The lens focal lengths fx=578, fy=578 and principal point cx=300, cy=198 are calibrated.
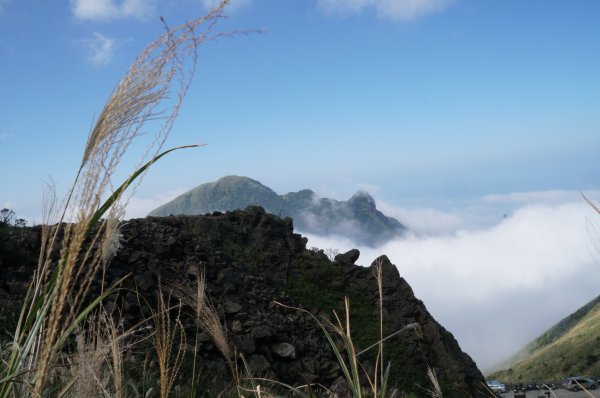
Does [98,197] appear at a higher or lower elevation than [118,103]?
lower

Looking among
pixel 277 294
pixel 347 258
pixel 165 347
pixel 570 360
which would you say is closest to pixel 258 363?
pixel 277 294

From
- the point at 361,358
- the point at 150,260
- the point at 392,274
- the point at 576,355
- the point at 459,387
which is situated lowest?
the point at 576,355

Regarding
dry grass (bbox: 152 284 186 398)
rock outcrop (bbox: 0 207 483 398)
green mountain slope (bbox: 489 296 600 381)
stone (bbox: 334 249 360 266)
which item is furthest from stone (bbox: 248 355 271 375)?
green mountain slope (bbox: 489 296 600 381)

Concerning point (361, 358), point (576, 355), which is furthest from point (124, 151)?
point (576, 355)

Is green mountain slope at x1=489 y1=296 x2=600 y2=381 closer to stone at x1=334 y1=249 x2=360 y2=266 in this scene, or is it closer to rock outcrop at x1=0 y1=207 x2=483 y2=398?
stone at x1=334 y1=249 x2=360 y2=266

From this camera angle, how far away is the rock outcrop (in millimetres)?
13625

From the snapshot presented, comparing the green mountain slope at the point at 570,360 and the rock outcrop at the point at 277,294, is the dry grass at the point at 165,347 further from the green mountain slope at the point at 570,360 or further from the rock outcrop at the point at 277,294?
the green mountain slope at the point at 570,360

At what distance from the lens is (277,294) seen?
17.4 metres

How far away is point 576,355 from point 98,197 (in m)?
74.4

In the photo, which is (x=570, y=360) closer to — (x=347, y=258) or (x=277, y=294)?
(x=347, y=258)

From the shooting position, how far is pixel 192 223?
20453mm

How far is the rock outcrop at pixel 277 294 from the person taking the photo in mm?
13625

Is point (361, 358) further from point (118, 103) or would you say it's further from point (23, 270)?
point (118, 103)

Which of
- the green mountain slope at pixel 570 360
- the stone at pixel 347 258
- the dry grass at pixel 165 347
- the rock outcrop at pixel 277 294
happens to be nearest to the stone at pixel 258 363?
the rock outcrop at pixel 277 294
